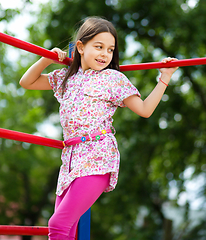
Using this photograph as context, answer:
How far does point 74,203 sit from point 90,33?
74cm

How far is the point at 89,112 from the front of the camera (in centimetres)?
142

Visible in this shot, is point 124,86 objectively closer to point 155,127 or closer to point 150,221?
point 155,127

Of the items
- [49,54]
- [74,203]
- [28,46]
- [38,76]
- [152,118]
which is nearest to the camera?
[74,203]

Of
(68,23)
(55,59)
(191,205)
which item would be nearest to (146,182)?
(191,205)

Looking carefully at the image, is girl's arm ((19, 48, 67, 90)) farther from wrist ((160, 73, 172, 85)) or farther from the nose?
wrist ((160, 73, 172, 85))

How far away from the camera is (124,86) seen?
1.48 metres

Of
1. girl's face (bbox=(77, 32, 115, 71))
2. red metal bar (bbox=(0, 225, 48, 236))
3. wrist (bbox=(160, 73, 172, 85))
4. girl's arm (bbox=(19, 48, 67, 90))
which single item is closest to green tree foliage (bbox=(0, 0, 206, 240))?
girl's arm (bbox=(19, 48, 67, 90))

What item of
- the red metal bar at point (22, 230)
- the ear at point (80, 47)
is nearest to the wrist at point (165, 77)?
the ear at point (80, 47)

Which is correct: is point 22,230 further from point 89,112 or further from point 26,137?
point 89,112

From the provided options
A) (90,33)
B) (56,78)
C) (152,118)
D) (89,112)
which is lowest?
(152,118)

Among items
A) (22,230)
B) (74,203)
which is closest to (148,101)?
(74,203)

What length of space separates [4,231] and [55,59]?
2.53 feet

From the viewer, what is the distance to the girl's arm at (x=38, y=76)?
160 cm

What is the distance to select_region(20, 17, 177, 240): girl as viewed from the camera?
1.31 m
